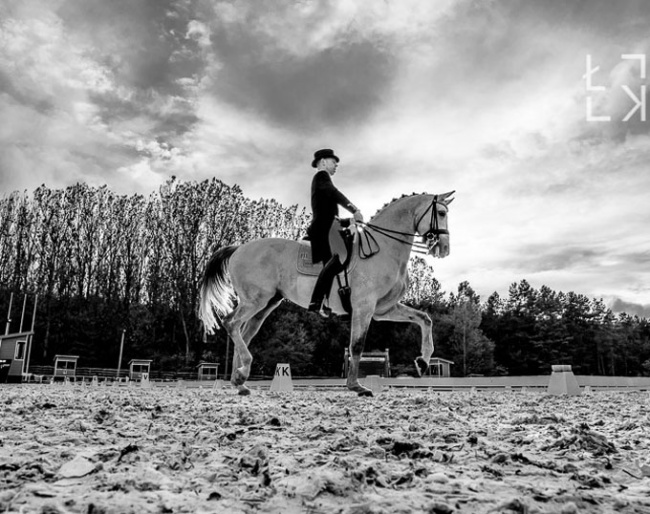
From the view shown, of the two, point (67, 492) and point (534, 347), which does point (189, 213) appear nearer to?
point (67, 492)

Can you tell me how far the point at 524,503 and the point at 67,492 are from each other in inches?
58.1

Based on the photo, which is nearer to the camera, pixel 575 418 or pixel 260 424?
pixel 260 424

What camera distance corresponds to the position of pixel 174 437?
8.93 ft

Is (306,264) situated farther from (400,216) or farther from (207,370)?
(207,370)

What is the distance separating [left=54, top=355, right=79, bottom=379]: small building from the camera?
93.4 ft

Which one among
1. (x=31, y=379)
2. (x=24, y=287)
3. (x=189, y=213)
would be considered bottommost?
(x=31, y=379)

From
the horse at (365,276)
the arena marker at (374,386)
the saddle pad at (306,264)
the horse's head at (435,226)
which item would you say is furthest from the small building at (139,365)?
the horse's head at (435,226)

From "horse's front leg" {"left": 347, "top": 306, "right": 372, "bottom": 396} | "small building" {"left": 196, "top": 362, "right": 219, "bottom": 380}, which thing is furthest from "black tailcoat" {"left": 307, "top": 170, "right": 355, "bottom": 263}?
"small building" {"left": 196, "top": 362, "right": 219, "bottom": 380}

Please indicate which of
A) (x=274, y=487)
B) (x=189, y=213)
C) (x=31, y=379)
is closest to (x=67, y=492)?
(x=274, y=487)

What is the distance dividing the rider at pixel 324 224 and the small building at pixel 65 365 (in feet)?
80.4

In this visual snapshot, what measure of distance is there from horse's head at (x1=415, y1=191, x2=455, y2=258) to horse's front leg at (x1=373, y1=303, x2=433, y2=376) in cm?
98

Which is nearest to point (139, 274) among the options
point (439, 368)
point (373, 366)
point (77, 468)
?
point (373, 366)

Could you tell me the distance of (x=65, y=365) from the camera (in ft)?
104

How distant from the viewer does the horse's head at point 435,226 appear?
7449 mm
